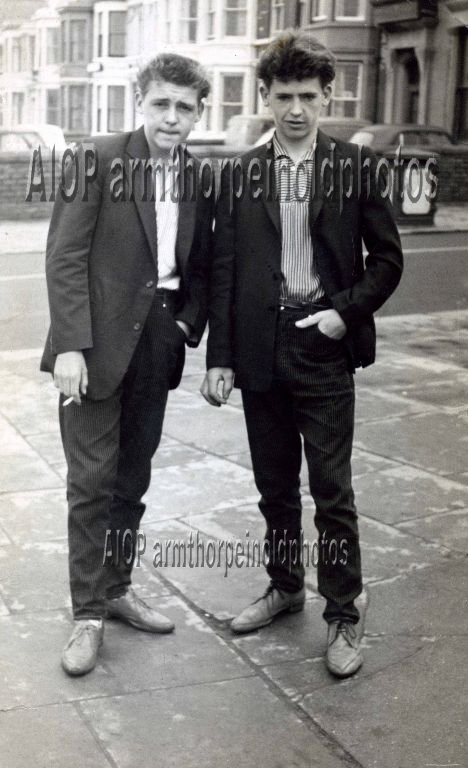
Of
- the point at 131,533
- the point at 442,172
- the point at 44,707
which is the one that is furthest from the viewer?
the point at 442,172

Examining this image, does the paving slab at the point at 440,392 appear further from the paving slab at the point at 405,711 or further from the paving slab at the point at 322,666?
the paving slab at the point at 405,711

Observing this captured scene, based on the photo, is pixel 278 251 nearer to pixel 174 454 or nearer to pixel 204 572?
pixel 204 572

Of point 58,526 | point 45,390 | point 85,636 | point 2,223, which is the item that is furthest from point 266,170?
point 2,223

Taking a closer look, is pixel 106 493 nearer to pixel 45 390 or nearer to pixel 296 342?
pixel 296 342

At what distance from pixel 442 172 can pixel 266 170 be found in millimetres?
12368

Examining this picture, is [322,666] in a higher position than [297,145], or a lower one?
lower

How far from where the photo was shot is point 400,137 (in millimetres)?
16344

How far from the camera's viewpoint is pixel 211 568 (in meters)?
4.04

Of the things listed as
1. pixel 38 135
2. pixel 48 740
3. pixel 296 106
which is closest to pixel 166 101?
pixel 296 106

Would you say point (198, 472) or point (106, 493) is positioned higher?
point (106, 493)

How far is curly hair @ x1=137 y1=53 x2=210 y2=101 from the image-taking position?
3.14 metres

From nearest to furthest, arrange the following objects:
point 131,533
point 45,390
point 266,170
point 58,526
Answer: point 266,170 → point 131,533 → point 58,526 → point 45,390

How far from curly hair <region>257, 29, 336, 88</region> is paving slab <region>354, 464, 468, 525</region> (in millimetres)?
2065

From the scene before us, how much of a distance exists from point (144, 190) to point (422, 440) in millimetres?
2991
